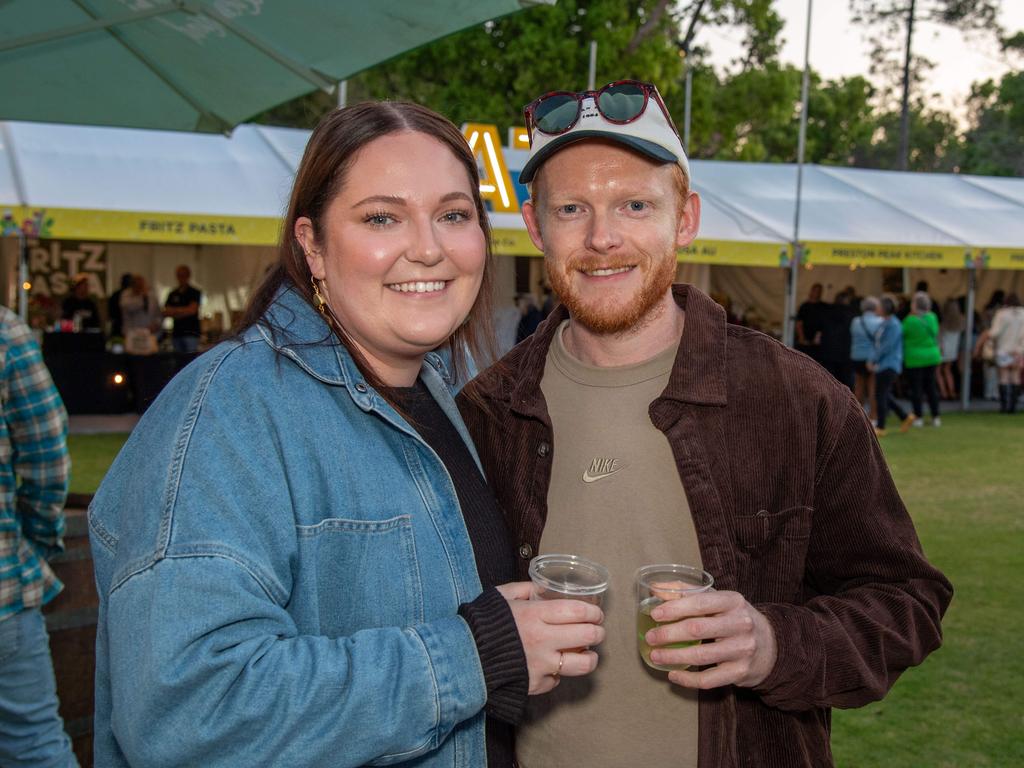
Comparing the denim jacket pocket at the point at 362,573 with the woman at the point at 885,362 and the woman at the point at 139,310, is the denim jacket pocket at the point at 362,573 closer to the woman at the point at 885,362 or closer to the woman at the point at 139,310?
the woman at the point at 139,310

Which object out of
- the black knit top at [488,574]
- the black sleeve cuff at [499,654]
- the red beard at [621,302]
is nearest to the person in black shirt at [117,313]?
the red beard at [621,302]

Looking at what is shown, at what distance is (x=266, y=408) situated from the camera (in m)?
1.46

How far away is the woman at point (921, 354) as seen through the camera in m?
13.7

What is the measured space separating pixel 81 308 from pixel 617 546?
42.7ft

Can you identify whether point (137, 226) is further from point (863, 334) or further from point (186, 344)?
point (863, 334)

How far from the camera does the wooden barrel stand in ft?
11.0

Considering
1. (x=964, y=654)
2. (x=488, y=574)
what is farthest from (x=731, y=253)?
(x=488, y=574)

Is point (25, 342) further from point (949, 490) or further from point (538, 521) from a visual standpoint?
point (949, 490)

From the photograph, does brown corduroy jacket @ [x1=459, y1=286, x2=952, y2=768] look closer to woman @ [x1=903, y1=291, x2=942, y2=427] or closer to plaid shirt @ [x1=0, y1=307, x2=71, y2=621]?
plaid shirt @ [x1=0, y1=307, x2=71, y2=621]

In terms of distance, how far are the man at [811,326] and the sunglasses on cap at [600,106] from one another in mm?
12939

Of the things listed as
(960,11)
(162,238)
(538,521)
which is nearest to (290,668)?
(538,521)

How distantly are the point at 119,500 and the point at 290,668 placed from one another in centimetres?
45

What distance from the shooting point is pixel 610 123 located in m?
2.17

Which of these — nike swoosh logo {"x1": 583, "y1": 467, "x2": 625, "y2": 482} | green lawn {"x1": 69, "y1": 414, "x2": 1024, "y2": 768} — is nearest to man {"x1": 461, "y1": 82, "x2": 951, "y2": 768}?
nike swoosh logo {"x1": 583, "y1": 467, "x2": 625, "y2": 482}
